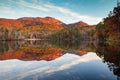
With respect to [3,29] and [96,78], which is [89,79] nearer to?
[96,78]

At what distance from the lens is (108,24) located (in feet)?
276

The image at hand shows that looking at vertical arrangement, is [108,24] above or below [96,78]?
above

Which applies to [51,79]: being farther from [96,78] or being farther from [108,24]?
[108,24]

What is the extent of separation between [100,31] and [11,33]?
330 ft

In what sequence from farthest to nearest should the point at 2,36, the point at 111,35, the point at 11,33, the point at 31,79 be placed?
the point at 11,33
the point at 2,36
the point at 111,35
the point at 31,79

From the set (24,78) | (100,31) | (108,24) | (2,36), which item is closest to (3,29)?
(2,36)

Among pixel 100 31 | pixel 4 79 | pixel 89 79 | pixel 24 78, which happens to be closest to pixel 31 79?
pixel 24 78

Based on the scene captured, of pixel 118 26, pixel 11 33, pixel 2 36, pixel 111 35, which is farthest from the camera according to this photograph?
pixel 11 33

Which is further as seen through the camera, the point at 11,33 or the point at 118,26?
the point at 11,33

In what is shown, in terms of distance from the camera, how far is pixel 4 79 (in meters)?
17.0

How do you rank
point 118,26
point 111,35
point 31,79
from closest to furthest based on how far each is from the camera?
point 31,79 < point 118,26 < point 111,35

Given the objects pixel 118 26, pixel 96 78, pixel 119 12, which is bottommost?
pixel 96 78

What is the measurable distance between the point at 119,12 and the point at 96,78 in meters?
63.5

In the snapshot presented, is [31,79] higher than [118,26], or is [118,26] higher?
[118,26]
